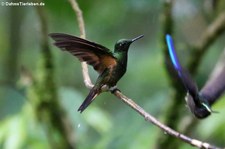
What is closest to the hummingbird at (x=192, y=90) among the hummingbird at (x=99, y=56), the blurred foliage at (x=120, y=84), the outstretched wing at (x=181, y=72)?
the outstretched wing at (x=181, y=72)

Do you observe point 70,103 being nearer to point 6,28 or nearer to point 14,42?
point 14,42

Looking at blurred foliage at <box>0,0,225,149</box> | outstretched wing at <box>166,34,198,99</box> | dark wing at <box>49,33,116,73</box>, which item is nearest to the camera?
dark wing at <box>49,33,116,73</box>

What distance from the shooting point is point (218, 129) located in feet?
9.48

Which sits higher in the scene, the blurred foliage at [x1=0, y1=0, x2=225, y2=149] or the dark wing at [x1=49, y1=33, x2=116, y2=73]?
the dark wing at [x1=49, y1=33, x2=116, y2=73]

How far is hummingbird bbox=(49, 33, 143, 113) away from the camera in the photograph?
1.63m

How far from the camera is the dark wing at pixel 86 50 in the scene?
1.61 m

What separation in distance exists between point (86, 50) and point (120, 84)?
9.31ft

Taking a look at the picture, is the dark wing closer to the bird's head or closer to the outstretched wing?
the outstretched wing

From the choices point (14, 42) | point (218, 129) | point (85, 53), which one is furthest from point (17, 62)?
point (85, 53)

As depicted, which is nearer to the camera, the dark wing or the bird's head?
the dark wing

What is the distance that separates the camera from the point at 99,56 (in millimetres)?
1728

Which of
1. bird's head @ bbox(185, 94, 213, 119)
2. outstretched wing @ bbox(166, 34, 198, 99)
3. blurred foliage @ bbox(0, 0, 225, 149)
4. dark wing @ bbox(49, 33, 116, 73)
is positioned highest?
dark wing @ bbox(49, 33, 116, 73)

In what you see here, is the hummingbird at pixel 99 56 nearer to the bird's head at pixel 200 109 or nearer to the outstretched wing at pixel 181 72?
the outstretched wing at pixel 181 72

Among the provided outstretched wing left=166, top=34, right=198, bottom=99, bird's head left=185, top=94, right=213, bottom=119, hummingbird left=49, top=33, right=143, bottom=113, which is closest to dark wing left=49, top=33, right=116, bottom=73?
hummingbird left=49, top=33, right=143, bottom=113
